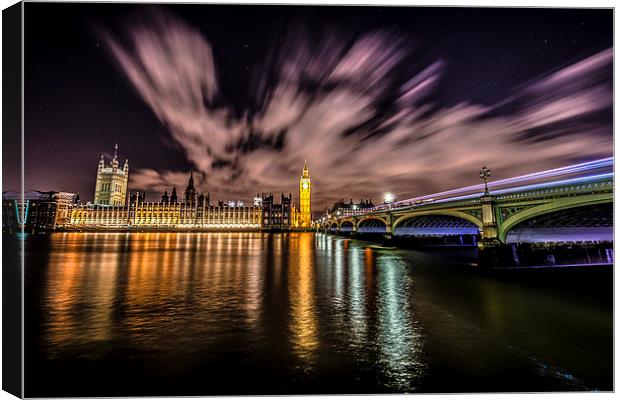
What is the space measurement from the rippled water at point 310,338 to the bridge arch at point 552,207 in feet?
12.6

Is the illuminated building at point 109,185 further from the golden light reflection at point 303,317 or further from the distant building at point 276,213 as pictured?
the golden light reflection at point 303,317

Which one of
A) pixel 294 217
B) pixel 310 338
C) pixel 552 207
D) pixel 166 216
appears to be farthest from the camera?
pixel 294 217

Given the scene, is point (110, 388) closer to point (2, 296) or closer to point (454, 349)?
point (2, 296)

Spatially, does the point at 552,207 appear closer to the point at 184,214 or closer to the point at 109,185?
the point at 184,214

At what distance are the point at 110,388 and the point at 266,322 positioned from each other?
346 cm

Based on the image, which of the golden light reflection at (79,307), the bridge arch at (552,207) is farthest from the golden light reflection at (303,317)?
the bridge arch at (552,207)

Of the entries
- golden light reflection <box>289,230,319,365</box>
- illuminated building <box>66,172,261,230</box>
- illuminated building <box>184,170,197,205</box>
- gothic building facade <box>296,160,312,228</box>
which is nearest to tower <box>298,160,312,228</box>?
gothic building facade <box>296,160,312,228</box>

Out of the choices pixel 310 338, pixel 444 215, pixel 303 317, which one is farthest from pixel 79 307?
pixel 444 215

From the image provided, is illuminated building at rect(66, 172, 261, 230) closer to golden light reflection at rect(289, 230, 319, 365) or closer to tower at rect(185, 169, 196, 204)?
tower at rect(185, 169, 196, 204)

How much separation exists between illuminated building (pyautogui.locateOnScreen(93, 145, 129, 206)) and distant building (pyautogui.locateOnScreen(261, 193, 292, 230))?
219 ft

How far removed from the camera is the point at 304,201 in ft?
445

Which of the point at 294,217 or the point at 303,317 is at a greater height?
the point at 294,217

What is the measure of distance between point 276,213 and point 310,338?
4500 inches

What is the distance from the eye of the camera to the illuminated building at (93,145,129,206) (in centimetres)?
13062
